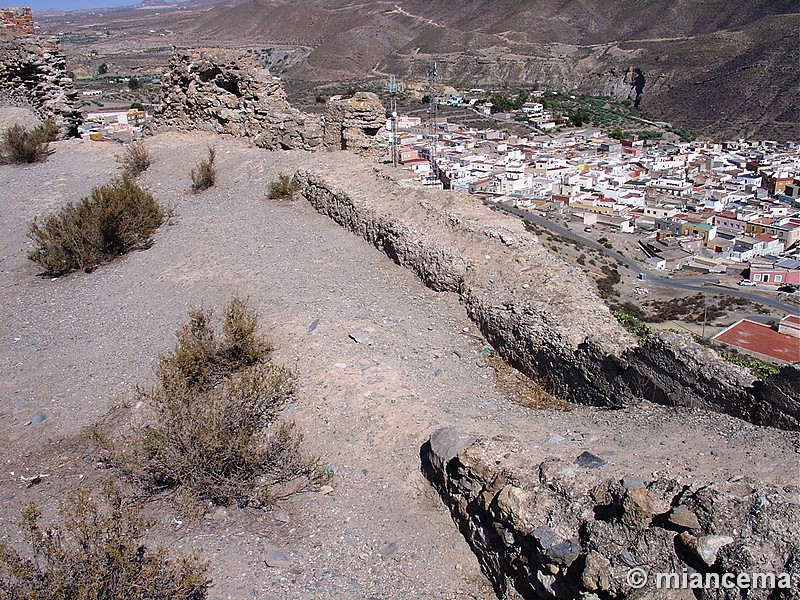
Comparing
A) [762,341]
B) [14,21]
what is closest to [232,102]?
[14,21]

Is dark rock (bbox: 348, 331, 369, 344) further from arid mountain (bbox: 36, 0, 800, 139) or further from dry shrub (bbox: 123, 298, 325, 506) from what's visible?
arid mountain (bbox: 36, 0, 800, 139)

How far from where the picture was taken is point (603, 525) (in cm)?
266

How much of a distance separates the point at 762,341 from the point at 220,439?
46.7 feet

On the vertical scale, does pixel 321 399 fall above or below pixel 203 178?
below

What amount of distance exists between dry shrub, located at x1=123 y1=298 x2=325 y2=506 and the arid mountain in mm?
72336

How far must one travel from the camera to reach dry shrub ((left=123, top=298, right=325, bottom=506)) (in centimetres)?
346

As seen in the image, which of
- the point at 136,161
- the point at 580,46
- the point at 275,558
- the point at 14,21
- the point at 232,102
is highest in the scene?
the point at 14,21

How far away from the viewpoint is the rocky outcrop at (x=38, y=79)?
476 inches

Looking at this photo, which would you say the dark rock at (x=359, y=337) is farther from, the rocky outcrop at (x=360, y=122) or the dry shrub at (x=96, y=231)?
the rocky outcrop at (x=360, y=122)

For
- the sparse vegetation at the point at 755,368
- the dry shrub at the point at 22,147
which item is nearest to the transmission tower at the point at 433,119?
the dry shrub at the point at 22,147

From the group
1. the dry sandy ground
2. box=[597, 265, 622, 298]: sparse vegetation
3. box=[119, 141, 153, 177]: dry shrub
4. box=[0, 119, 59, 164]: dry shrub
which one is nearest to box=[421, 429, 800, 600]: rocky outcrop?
the dry sandy ground

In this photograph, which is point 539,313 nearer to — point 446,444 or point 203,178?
point 446,444

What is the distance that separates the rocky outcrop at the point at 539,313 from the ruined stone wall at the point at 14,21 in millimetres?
8769

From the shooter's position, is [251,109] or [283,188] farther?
[251,109]
